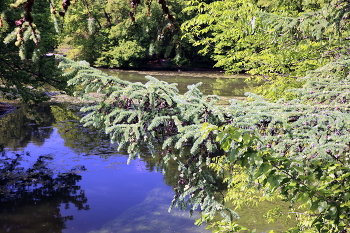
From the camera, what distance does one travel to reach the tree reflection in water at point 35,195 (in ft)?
26.8

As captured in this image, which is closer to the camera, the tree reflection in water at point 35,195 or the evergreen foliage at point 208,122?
the evergreen foliage at point 208,122

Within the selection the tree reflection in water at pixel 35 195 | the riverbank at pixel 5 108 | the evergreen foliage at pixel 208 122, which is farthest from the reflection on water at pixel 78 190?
the riverbank at pixel 5 108

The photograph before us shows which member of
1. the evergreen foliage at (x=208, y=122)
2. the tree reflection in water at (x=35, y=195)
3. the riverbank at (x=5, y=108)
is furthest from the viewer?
the riverbank at (x=5, y=108)

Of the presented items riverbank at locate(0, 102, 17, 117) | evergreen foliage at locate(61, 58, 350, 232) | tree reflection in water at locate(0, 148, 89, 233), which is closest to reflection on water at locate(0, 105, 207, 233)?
tree reflection in water at locate(0, 148, 89, 233)

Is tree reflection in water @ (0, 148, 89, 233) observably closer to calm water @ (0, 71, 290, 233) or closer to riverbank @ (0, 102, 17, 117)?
calm water @ (0, 71, 290, 233)

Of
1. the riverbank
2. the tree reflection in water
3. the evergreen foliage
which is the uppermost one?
the evergreen foliage

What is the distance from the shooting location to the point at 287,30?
18.3 feet

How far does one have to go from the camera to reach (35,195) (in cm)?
951

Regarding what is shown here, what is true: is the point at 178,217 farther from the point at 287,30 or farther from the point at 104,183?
the point at 287,30

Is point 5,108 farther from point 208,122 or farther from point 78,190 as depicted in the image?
point 208,122

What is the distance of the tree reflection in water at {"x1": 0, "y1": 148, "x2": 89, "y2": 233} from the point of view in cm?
818

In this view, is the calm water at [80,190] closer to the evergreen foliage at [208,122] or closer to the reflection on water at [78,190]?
the reflection on water at [78,190]

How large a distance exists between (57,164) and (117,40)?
35.0 m

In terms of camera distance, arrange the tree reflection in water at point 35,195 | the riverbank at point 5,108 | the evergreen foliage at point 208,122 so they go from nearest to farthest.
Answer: the evergreen foliage at point 208,122
the tree reflection in water at point 35,195
the riverbank at point 5,108
